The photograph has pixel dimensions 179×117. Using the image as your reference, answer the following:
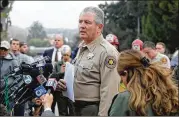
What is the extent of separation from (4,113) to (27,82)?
0.57 meters

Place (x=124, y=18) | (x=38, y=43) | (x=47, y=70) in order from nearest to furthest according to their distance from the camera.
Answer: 1. (x=47, y=70)
2. (x=124, y=18)
3. (x=38, y=43)

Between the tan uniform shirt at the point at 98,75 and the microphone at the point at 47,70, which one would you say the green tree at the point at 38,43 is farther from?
the tan uniform shirt at the point at 98,75

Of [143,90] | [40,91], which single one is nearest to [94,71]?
[40,91]

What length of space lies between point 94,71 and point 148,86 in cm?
117

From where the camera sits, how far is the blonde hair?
3078 mm

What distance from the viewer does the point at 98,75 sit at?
4.25 metres

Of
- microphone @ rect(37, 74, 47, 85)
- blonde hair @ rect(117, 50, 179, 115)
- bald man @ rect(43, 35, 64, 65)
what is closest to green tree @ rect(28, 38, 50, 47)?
bald man @ rect(43, 35, 64, 65)

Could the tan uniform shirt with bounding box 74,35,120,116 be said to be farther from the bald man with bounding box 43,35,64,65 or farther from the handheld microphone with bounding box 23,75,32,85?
the bald man with bounding box 43,35,64,65

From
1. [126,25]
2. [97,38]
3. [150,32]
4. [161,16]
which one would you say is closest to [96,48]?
[97,38]

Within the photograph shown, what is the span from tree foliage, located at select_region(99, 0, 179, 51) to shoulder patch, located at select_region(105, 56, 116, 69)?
106 ft

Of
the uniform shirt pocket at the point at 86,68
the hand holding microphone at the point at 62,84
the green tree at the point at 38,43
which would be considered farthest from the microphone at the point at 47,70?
the green tree at the point at 38,43

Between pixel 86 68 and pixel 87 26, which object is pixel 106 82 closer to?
pixel 86 68

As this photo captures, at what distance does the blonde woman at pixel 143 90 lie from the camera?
308 centimetres

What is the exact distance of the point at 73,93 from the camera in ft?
14.0
